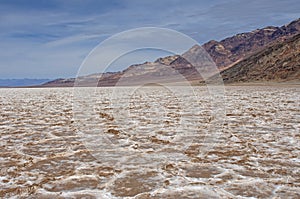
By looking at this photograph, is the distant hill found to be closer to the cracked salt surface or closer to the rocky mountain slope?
the cracked salt surface

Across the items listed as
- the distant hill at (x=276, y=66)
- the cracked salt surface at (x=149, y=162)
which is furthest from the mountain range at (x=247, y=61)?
the cracked salt surface at (x=149, y=162)

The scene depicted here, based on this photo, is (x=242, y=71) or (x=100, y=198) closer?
(x=100, y=198)

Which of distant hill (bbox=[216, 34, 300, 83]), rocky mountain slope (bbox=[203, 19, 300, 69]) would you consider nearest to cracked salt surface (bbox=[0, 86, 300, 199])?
distant hill (bbox=[216, 34, 300, 83])

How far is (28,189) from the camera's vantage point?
11.4 feet

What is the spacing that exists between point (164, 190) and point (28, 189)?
5.06 feet

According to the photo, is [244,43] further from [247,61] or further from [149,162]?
[149,162]

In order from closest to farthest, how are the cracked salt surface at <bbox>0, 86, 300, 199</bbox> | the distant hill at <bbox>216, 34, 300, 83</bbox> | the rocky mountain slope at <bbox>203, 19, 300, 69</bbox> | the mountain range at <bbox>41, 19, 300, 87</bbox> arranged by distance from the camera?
the cracked salt surface at <bbox>0, 86, 300, 199</bbox>, the distant hill at <bbox>216, 34, 300, 83</bbox>, the mountain range at <bbox>41, 19, 300, 87</bbox>, the rocky mountain slope at <bbox>203, 19, 300, 69</bbox>

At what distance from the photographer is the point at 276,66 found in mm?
49438

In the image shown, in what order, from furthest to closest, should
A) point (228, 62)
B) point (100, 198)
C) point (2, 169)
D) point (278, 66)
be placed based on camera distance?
point (228, 62)
point (278, 66)
point (2, 169)
point (100, 198)

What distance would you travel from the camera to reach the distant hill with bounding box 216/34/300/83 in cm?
4528

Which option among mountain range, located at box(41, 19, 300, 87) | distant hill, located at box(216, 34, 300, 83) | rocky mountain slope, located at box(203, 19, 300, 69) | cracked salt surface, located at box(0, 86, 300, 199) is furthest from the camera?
rocky mountain slope, located at box(203, 19, 300, 69)

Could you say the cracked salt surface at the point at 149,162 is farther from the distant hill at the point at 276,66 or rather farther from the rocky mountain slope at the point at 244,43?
the rocky mountain slope at the point at 244,43

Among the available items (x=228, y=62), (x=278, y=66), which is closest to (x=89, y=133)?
(x=278, y=66)

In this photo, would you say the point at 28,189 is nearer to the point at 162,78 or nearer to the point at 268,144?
the point at 268,144
